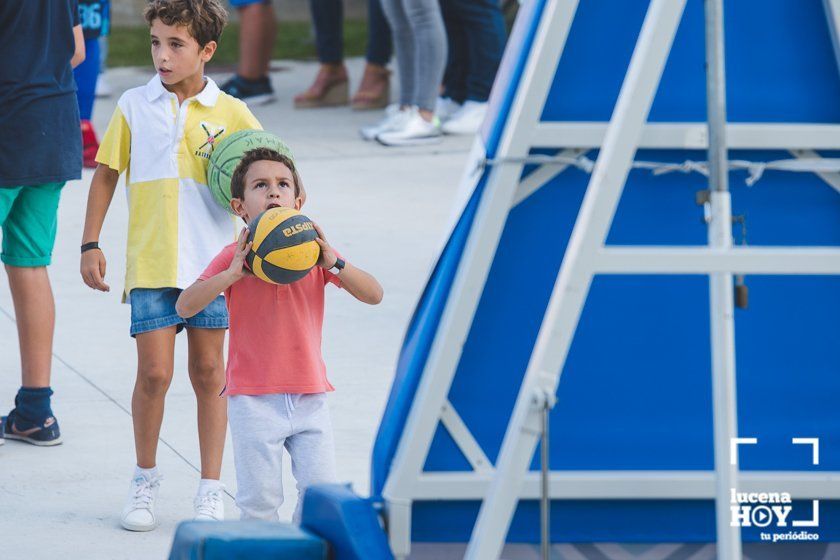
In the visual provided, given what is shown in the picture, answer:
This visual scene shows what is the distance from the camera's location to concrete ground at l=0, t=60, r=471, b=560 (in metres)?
4.46

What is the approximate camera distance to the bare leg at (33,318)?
16.1 ft

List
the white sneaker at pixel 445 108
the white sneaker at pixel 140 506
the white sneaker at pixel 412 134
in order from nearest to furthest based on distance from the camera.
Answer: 1. the white sneaker at pixel 140 506
2. the white sneaker at pixel 412 134
3. the white sneaker at pixel 445 108

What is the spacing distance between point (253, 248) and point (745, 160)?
1214mm

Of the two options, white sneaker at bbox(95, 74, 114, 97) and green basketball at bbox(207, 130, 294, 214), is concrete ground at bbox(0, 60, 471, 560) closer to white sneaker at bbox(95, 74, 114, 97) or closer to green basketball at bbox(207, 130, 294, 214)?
green basketball at bbox(207, 130, 294, 214)

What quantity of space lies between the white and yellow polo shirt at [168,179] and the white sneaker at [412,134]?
5.64m

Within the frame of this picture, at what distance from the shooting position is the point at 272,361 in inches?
146

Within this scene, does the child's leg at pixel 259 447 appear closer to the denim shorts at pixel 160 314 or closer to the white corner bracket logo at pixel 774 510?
the denim shorts at pixel 160 314

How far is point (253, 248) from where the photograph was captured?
140 inches

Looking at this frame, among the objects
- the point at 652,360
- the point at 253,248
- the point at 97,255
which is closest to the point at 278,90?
the point at 97,255

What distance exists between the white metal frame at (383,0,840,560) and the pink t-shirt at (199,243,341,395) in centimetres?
88

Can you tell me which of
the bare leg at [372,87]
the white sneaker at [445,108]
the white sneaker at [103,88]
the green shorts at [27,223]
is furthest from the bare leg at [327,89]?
the green shorts at [27,223]

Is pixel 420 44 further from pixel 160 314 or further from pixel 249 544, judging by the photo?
pixel 249 544

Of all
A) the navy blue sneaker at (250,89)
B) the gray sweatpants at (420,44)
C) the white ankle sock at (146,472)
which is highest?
the navy blue sneaker at (250,89)

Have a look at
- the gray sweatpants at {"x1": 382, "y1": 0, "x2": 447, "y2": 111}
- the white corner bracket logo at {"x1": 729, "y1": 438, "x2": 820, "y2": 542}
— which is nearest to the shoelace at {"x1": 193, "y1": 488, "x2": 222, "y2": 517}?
the white corner bracket logo at {"x1": 729, "y1": 438, "x2": 820, "y2": 542}
